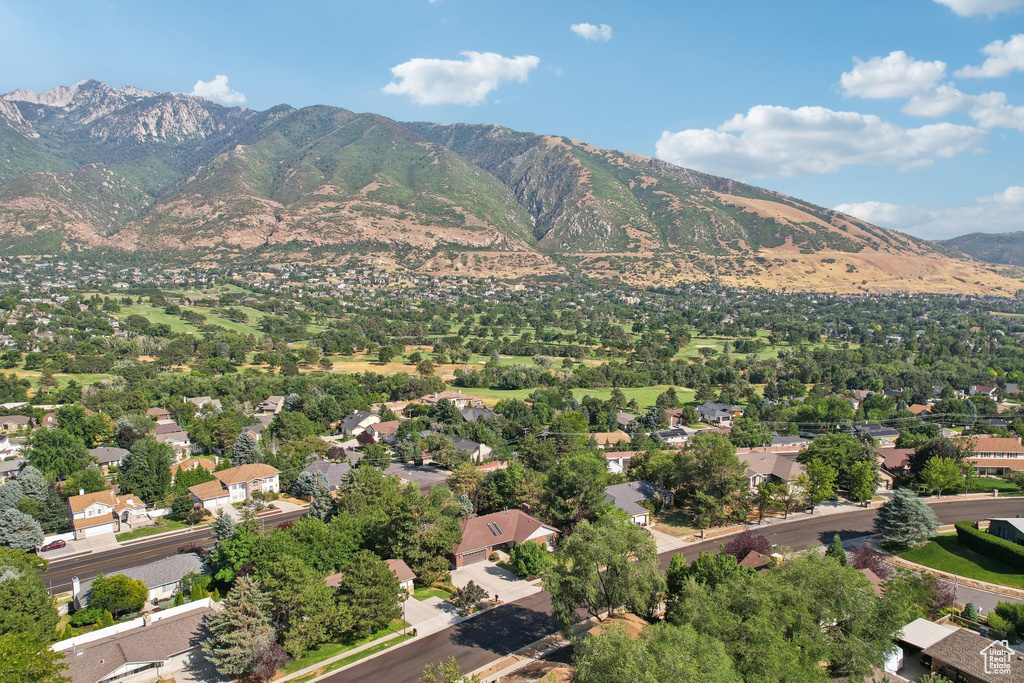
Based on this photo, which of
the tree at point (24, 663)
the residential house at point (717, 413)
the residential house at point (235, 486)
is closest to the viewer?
the tree at point (24, 663)

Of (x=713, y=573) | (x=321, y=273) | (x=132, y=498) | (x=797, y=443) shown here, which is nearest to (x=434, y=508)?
(x=713, y=573)

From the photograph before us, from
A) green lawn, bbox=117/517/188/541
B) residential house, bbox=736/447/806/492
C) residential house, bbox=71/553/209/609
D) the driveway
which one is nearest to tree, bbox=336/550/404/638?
the driveway

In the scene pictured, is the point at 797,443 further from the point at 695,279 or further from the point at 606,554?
the point at 695,279

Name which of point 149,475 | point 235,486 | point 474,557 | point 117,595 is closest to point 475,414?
point 235,486

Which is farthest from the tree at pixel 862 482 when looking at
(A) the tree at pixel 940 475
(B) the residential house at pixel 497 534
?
(B) the residential house at pixel 497 534

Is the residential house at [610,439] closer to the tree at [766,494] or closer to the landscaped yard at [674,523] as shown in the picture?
the landscaped yard at [674,523]

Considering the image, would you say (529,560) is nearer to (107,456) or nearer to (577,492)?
(577,492)
